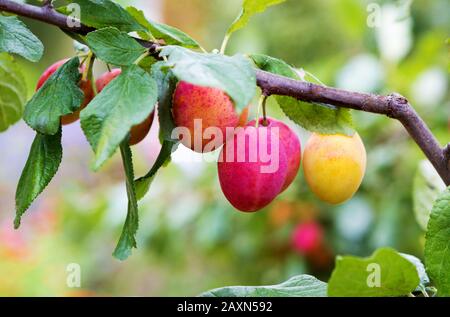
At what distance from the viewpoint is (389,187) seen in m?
1.24

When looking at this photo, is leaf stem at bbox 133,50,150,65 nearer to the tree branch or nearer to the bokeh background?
the tree branch

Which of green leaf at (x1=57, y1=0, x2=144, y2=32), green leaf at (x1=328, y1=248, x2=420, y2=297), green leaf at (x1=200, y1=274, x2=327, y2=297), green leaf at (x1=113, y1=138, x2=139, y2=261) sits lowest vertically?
green leaf at (x1=200, y1=274, x2=327, y2=297)

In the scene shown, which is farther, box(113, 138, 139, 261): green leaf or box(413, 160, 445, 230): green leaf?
box(413, 160, 445, 230): green leaf

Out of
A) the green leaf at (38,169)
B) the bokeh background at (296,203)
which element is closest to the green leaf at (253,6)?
the green leaf at (38,169)

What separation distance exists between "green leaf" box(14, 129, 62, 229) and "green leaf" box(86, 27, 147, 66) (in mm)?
63

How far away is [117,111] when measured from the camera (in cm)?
38

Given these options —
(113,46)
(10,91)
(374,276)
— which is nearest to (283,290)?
(374,276)

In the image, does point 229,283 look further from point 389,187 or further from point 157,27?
point 157,27

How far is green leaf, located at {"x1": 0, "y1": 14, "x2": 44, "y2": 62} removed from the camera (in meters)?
0.45

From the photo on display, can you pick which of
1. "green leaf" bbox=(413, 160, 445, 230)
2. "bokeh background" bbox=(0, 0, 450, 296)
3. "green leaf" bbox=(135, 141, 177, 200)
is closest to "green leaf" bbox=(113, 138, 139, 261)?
"green leaf" bbox=(135, 141, 177, 200)

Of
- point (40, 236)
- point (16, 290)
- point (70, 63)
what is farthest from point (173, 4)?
point (70, 63)

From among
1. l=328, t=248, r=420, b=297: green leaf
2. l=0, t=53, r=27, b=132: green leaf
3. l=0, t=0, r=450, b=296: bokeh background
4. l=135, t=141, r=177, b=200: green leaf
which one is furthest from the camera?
l=0, t=0, r=450, b=296: bokeh background

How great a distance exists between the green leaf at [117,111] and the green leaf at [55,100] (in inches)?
→ 2.1

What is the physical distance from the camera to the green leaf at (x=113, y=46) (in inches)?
16.8
